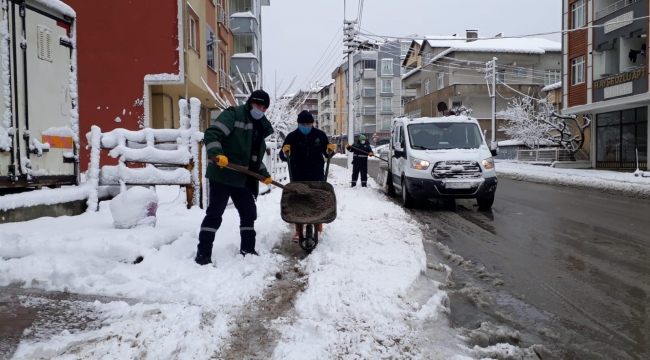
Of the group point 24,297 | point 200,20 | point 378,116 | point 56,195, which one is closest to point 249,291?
point 24,297

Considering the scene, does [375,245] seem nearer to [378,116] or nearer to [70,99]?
[70,99]

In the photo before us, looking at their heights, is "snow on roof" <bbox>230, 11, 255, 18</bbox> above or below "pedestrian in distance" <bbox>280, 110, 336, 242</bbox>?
above

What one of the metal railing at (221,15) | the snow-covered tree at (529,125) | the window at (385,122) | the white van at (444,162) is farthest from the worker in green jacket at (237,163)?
the window at (385,122)

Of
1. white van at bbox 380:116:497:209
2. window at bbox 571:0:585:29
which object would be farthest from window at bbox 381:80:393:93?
white van at bbox 380:116:497:209

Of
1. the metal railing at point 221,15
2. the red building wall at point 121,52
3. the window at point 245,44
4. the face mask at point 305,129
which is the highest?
the window at point 245,44

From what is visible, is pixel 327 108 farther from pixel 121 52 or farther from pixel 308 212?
pixel 308 212

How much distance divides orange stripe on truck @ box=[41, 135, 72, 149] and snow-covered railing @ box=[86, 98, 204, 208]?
12.7 inches

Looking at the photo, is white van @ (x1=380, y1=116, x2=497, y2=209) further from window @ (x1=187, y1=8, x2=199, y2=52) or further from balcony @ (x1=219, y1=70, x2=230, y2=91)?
balcony @ (x1=219, y1=70, x2=230, y2=91)

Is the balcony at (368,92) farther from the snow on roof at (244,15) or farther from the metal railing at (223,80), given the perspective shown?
the metal railing at (223,80)

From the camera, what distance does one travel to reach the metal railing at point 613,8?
24875mm

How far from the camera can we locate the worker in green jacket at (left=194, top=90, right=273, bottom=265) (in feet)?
16.4

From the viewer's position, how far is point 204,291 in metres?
4.13

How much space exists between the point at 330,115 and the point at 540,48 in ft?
186

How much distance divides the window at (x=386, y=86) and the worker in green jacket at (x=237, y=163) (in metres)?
77.8
